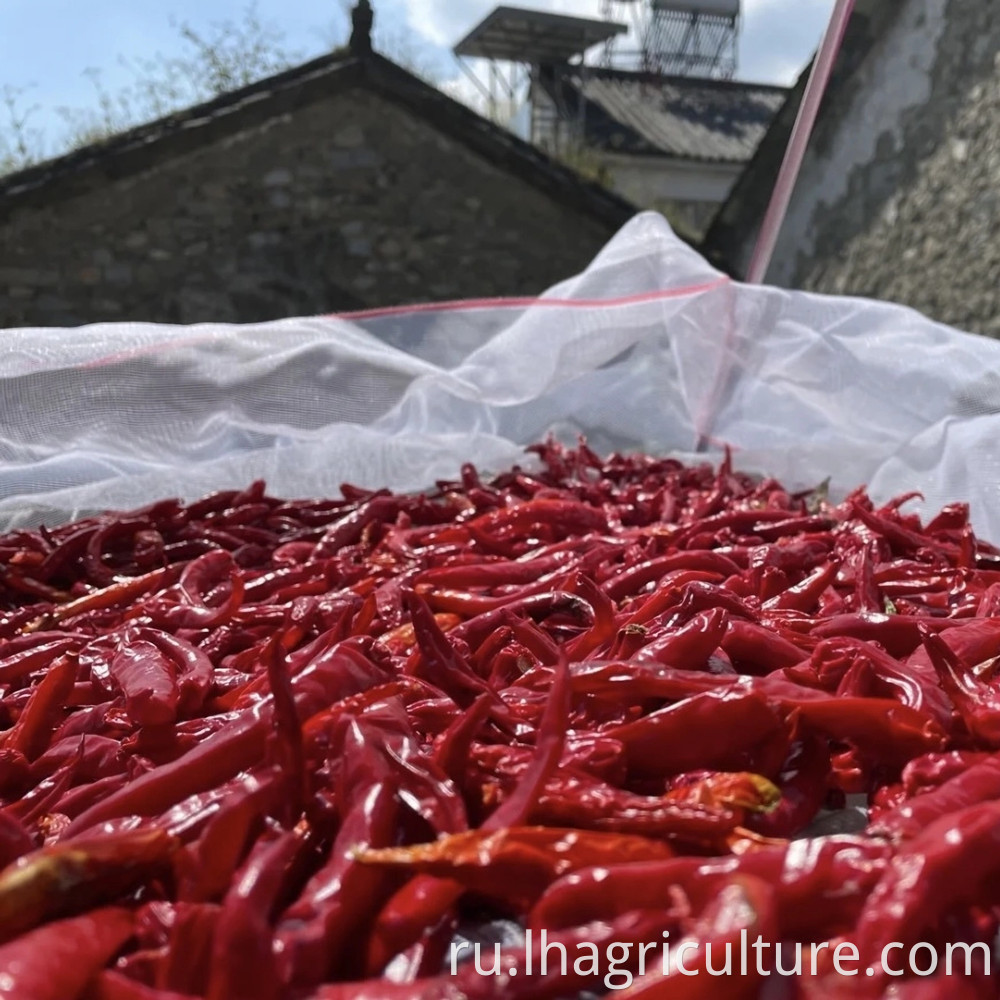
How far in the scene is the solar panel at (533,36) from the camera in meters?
13.9

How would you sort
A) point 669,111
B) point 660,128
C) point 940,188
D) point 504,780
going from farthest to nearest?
point 669,111 → point 660,128 → point 940,188 → point 504,780

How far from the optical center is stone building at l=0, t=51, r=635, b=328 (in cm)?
734

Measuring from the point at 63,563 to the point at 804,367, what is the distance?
Answer: 2.95 m

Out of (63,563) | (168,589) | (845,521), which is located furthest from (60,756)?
(845,521)

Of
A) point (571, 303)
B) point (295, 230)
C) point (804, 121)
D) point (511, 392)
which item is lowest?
point (511, 392)

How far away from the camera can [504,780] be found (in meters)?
1.25

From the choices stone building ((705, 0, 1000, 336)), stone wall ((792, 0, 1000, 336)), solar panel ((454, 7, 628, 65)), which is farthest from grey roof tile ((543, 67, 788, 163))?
stone wall ((792, 0, 1000, 336))

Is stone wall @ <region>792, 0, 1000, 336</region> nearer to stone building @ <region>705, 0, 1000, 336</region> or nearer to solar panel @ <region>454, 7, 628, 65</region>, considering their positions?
stone building @ <region>705, 0, 1000, 336</region>

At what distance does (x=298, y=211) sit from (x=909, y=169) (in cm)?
493

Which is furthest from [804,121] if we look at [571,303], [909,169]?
[909,169]

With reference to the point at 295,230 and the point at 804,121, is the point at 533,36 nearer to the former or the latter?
the point at 295,230

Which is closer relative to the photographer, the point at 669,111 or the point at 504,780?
the point at 504,780

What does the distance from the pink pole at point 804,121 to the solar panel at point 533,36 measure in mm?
10446

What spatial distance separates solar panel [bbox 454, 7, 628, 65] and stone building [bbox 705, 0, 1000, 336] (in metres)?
7.14
